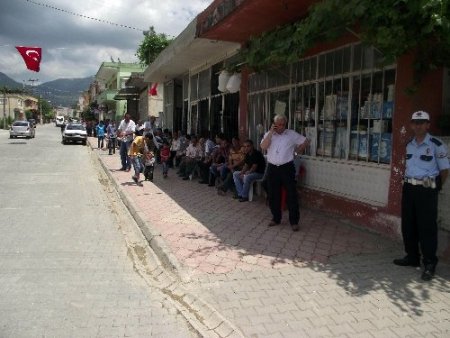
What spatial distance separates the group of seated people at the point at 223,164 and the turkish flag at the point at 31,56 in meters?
8.14

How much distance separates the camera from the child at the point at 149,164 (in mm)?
11555

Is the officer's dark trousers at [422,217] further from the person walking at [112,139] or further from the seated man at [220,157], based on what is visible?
the person walking at [112,139]

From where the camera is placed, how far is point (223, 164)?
10.0m

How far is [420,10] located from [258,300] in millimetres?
3091

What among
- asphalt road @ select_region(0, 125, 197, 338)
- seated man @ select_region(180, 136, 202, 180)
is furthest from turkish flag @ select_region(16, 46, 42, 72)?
asphalt road @ select_region(0, 125, 197, 338)

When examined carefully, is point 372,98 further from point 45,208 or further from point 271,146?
point 45,208

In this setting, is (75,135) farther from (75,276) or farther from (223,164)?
(75,276)

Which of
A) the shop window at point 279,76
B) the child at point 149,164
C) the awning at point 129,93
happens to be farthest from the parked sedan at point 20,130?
the shop window at point 279,76

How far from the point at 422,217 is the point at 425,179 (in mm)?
406

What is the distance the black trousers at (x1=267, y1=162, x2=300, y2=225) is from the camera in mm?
6367

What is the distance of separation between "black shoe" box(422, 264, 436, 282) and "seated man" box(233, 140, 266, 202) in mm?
4353

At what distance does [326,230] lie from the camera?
640 cm

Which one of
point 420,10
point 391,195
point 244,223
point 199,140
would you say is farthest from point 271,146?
point 199,140

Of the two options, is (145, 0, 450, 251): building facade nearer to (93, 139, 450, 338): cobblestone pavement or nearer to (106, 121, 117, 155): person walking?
(93, 139, 450, 338): cobblestone pavement
